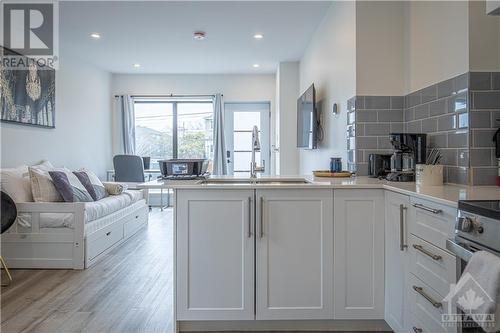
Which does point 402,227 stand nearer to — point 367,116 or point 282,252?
point 282,252

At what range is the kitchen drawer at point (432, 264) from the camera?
4.56 feet

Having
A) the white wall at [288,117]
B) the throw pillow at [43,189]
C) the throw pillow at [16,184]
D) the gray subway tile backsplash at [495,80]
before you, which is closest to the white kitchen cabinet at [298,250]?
the gray subway tile backsplash at [495,80]

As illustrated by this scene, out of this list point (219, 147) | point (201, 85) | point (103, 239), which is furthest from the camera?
point (201, 85)

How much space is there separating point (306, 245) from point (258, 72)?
5.27 metres

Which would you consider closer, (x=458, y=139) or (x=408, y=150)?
(x=458, y=139)

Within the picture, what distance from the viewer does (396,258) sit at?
6.16ft

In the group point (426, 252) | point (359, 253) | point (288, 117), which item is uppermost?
point (288, 117)

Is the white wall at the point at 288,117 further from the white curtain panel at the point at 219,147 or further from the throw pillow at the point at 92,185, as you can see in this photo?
the throw pillow at the point at 92,185

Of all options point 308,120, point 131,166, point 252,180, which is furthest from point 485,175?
point 131,166

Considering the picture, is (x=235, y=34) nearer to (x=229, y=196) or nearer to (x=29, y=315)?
(x=229, y=196)

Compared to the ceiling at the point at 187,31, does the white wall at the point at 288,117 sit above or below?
below

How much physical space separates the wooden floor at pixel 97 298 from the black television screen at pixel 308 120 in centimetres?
204

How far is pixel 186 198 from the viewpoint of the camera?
199 centimetres

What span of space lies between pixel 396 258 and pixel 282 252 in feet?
2.03
